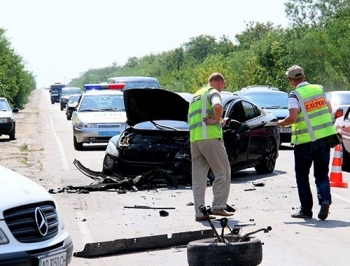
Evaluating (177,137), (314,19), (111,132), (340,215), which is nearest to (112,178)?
(177,137)

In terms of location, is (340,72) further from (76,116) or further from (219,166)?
(219,166)

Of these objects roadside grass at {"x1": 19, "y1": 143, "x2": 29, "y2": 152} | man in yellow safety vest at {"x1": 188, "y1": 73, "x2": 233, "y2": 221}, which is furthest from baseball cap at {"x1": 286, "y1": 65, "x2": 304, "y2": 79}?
roadside grass at {"x1": 19, "y1": 143, "x2": 29, "y2": 152}

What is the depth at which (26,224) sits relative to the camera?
6828 millimetres

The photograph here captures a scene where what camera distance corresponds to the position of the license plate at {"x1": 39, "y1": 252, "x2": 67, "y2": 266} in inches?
265

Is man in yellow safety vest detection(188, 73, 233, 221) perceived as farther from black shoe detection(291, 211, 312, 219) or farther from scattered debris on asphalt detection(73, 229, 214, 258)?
scattered debris on asphalt detection(73, 229, 214, 258)

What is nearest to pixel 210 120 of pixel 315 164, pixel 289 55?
pixel 315 164

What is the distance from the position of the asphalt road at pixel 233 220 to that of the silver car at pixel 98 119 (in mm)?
7210

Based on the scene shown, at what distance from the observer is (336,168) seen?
51.3 ft

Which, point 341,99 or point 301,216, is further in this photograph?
point 341,99

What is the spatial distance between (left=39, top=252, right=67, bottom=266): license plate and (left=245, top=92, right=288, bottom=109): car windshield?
2086 centimetres

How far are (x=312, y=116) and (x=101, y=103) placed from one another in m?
15.8

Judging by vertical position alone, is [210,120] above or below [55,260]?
above

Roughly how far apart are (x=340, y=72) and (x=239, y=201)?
155 feet

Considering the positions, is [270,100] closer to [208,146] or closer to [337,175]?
[337,175]
